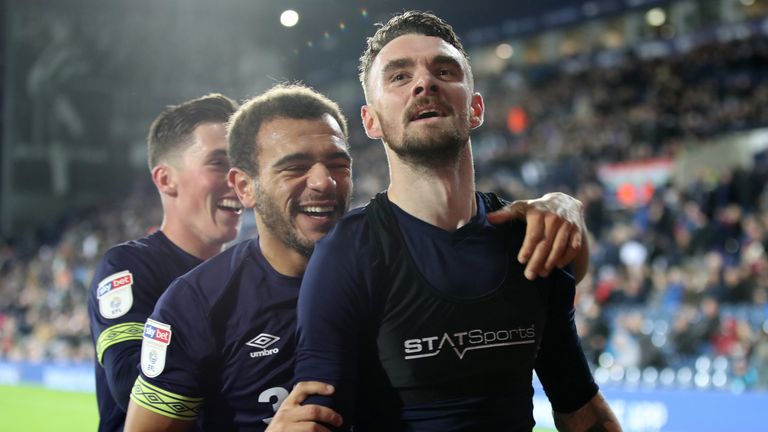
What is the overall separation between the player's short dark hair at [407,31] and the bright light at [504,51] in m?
27.1

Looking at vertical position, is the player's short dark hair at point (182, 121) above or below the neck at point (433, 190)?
above

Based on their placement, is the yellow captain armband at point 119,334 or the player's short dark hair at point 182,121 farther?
the player's short dark hair at point 182,121

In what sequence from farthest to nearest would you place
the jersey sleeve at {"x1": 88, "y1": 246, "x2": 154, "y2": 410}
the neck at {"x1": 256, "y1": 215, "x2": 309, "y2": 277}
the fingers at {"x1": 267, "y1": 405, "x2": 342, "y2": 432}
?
1. the jersey sleeve at {"x1": 88, "y1": 246, "x2": 154, "y2": 410}
2. the neck at {"x1": 256, "y1": 215, "x2": 309, "y2": 277}
3. the fingers at {"x1": 267, "y1": 405, "x2": 342, "y2": 432}

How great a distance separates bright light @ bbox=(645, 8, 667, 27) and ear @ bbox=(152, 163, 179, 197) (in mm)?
24584

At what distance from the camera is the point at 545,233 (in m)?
2.28

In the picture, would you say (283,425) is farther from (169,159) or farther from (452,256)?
(169,159)

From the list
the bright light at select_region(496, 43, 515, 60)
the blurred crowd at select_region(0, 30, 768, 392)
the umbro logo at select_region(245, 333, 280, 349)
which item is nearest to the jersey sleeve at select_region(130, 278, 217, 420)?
the umbro logo at select_region(245, 333, 280, 349)

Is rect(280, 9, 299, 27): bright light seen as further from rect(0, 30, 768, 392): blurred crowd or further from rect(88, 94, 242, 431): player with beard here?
rect(0, 30, 768, 392): blurred crowd

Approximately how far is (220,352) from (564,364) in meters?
1.03

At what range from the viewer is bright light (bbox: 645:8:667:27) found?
25.7 meters

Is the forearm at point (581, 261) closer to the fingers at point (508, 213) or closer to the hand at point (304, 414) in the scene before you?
the fingers at point (508, 213)

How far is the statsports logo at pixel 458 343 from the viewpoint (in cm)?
213

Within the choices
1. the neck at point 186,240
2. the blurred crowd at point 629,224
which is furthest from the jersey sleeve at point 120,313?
the blurred crowd at point 629,224

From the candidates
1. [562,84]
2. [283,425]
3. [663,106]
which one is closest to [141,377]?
[283,425]
